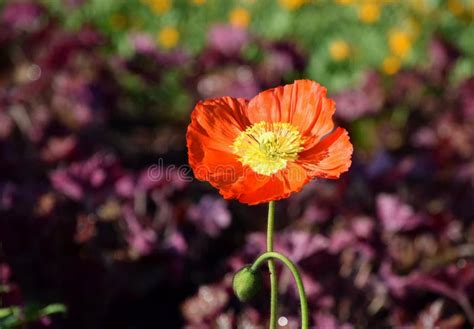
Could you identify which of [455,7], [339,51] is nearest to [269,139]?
[339,51]

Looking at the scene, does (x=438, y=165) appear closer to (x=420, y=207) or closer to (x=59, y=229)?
(x=420, y=207)

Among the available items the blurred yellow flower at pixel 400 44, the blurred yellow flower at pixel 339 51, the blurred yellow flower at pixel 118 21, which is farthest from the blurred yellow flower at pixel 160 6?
the blurred yellow flower at pixel 400 44

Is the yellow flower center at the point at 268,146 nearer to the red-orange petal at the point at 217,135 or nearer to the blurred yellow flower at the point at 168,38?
the red-orange petal at the point at 217,135

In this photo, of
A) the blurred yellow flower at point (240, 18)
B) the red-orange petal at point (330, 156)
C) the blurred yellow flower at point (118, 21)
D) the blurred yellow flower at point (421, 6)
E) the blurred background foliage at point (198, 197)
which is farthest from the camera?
the blurred yellow flower at point (421, 6)

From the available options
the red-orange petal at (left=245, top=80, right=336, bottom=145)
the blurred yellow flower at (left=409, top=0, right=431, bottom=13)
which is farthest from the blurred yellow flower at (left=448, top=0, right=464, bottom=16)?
the red-orange petal at (left=245, top=80, right=336, bottom=145)

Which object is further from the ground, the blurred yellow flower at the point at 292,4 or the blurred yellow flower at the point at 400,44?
the blurred yellow flower at the point at 292,4

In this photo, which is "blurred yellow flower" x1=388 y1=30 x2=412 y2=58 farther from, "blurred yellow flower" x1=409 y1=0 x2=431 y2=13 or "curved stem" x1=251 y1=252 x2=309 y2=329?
"curved stem" x1=251 y1=252 x2=309 y2=329

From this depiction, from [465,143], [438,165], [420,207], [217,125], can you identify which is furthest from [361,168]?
[217,125]
